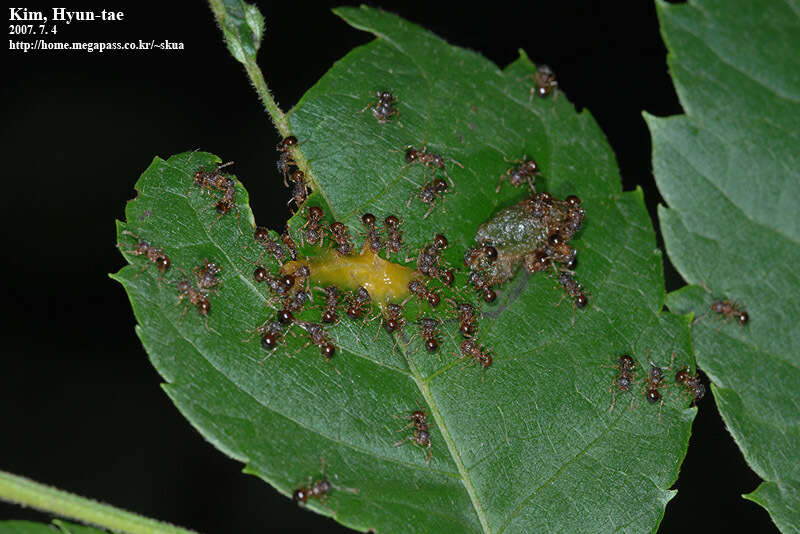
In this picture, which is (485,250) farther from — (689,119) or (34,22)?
(34,22)

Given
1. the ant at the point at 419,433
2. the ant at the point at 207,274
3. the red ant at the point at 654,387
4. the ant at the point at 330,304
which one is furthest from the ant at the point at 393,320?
the red ant at the point at 654,387

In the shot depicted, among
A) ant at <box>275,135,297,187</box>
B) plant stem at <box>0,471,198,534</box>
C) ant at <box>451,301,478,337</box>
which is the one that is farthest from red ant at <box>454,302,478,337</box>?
plant stem at <box>0,471,198,534</box>

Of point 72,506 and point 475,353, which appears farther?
point 475,353

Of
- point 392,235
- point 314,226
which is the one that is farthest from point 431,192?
point 314,226

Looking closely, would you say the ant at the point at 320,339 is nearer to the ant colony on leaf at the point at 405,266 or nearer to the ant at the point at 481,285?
the ant colony on leaf at the point at 405,266

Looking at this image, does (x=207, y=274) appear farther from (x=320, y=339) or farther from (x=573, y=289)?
(x=573, y=289)

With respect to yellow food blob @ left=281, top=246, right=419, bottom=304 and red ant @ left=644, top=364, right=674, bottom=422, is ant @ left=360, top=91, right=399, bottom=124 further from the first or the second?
red ant @ left=644, top=364, right=674, bottom=422

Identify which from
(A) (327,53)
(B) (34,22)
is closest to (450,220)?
(A) (327,53)
